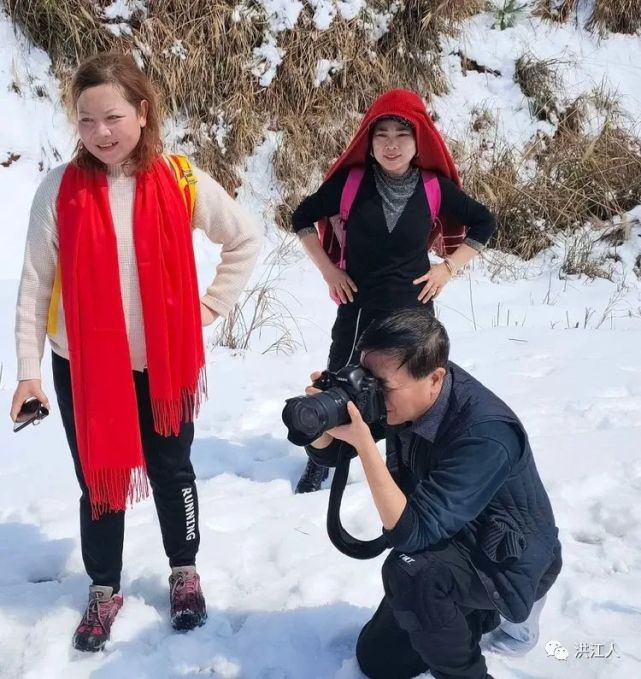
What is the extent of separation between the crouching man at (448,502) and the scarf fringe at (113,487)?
18.4 inches

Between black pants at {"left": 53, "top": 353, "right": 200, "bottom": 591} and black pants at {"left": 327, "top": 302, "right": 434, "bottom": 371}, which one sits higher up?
black pants at {"left": 327, "top": 302, "right": 434, "bottom": 371}

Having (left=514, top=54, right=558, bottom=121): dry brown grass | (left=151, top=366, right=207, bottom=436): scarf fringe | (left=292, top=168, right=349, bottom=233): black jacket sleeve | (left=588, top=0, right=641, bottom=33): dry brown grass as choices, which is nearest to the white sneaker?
(left=151, top=366, right=207, bottom=436): scarf fringe

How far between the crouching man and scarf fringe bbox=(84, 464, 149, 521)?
0.47m

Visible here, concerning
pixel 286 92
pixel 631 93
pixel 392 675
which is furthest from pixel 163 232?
pixel 631 93

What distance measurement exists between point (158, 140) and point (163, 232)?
23 centimetres

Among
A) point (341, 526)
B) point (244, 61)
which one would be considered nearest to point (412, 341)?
point (341, 526)

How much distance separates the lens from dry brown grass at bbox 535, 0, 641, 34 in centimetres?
729

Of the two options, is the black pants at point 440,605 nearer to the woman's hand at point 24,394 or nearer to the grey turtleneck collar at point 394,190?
the woman's hand at point 24,394

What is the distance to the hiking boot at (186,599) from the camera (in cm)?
181

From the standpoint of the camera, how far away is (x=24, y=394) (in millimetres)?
1629

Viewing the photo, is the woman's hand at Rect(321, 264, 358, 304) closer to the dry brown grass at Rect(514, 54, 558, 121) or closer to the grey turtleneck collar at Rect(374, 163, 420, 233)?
the grey turtleneck collar at Rect(374, 163, 420, 233)

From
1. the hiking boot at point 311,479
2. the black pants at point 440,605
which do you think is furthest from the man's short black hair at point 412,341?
the hiking boot at point 311,479

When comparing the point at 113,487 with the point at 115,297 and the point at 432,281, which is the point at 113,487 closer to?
the point at 115,297

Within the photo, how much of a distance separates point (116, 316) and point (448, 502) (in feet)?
2.69
